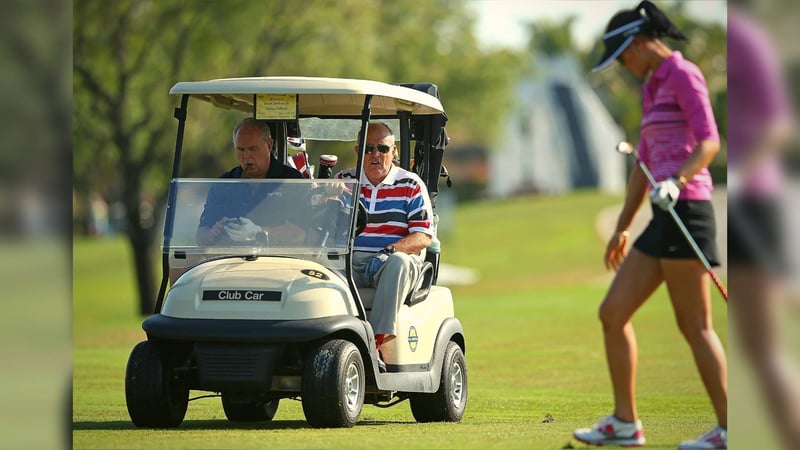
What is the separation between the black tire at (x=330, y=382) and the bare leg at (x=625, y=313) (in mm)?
1650

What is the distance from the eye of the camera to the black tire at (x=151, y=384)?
8.33 meters

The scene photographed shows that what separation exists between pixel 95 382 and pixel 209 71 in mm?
18253

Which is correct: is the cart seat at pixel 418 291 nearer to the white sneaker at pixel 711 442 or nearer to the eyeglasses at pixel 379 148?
the eyeglasses at pixel 379 148

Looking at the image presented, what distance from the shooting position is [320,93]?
28.6 feet

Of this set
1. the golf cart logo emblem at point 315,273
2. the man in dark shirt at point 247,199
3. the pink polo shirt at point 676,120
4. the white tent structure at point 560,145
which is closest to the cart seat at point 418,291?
the golf cart logo emblem at point 315,273

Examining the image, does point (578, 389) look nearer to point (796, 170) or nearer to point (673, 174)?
point (673, 174)

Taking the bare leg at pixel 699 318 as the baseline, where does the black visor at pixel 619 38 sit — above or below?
above

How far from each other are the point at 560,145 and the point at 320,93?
61.0 metres

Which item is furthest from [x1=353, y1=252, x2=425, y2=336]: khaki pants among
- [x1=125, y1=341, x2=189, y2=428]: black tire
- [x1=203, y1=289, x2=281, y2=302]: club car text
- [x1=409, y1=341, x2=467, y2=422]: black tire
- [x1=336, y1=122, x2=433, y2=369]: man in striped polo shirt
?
[x1=125, y1=341, x2=189, y2=428]: black tire

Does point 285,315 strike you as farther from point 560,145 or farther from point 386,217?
point 560,145

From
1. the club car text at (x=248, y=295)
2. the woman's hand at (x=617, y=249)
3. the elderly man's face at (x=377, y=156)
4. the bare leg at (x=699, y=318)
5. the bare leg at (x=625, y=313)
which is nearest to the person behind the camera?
the bare leg at (x=699, y=318)

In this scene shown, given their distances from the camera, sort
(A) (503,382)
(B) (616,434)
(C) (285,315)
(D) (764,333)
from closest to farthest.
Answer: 1. (D) (764,333)
2. (B) (616,434)
3. (C) (285,315)
4. (A) (503,382)

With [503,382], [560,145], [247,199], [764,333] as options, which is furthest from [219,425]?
[560,145]

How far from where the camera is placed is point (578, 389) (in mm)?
12977
